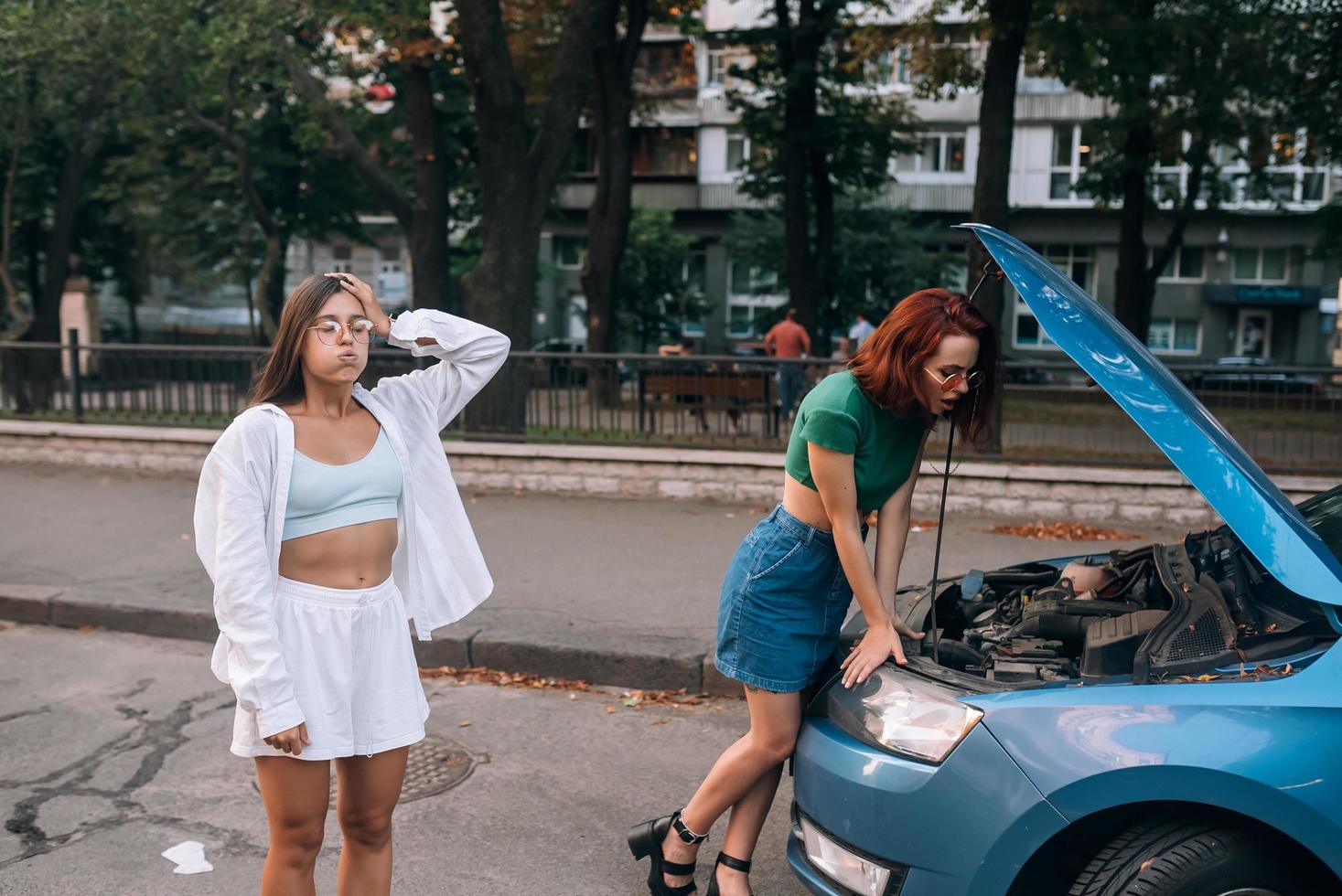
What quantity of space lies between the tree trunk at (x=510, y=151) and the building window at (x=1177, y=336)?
34.5 m

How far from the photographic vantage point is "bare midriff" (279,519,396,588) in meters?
2.93

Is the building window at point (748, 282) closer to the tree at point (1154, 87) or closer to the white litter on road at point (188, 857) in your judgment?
the tree at point (1154, 87)

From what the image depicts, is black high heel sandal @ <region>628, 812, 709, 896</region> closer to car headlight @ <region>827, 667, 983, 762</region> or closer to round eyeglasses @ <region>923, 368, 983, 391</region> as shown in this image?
car headlight @ <region>827, 667, 983, 762</region>

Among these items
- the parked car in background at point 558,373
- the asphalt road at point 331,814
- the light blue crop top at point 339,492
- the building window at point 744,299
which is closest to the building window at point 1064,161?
the building window at point 744,299

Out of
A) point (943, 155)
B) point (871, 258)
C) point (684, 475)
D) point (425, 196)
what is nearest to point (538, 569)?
point (684, 475)

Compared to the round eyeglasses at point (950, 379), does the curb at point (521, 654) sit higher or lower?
lower

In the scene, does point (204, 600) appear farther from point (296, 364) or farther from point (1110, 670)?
point (1110, 670)

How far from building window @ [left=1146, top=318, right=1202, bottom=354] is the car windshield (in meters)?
41.7

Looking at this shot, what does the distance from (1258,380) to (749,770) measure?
7.92m

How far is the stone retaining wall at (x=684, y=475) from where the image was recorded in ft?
33.3

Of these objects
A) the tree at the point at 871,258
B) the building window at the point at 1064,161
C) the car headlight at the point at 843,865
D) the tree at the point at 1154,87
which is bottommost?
the car headlight at the point at 843,865

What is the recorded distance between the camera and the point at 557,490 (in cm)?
1147

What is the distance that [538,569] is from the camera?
8539 mm

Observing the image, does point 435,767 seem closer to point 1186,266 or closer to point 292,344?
point 292,344
